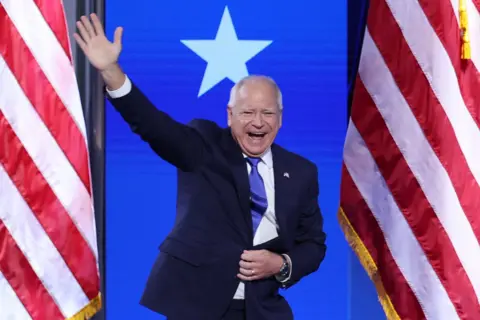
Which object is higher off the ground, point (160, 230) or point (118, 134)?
point (118, 134)

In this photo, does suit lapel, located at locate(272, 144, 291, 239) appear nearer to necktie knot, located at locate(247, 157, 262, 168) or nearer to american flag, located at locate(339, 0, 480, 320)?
necktie knot, located at locate(247, 157, 262, 168)

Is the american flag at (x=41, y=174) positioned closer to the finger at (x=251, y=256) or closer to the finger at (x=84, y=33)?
the finger at (x=84, y=33)

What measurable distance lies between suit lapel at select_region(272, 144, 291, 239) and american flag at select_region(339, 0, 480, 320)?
1.19ft

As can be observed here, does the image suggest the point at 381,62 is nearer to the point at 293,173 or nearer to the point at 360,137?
the point at 360,137

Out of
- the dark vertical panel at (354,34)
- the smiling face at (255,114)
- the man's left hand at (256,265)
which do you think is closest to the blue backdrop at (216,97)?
the dark vertical panel at (354,34)

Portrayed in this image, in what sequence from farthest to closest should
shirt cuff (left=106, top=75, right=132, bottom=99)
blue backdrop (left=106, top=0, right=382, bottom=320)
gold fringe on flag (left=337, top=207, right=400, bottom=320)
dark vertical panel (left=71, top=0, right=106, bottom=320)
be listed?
blue backdrop (left=106, top=0, right=382, bottom=320), dark vertical panel (left=71, top=0, right=106, bottom=320), gold fringe on flag (left=337, top=207, right=400, bottom=320), shirt cuff (left=106, top=75, right=132, bottom=99)

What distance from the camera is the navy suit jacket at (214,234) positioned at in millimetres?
2646

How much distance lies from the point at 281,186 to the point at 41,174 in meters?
0.73

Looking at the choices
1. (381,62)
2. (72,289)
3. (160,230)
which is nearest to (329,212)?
(160,230)

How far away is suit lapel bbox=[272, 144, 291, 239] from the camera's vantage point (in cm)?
271

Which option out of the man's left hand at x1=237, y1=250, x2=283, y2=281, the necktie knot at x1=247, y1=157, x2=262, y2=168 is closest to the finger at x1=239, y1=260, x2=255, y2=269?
the man's left hand at x1=237, y1=250, x2=283, y2=281

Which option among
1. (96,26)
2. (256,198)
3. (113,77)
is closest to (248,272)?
(256,198)

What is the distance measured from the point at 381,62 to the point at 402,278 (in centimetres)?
69

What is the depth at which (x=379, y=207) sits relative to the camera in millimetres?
2969
